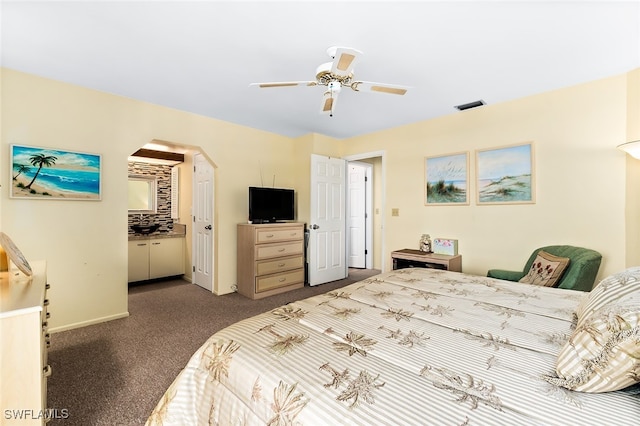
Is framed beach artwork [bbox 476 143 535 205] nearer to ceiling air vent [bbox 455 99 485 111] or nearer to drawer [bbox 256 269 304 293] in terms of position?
ceiling air vent [bbox 455 99 485 111]

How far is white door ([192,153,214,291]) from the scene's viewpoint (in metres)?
4.20

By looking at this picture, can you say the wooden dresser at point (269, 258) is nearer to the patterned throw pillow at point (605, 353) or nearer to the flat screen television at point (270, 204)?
the flat screen television at point (270, 204)

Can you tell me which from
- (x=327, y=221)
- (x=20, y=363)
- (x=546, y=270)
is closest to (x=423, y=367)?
(x=20, y=363)

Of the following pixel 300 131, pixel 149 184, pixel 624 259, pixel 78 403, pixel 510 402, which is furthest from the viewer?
pixel 149 184

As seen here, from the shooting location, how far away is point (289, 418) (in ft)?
2.58

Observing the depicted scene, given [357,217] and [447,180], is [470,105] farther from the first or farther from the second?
[357,217]

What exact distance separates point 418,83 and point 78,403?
3.67m

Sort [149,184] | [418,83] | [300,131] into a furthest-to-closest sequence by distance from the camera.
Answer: [149,184] < [300,131] < [418,83]

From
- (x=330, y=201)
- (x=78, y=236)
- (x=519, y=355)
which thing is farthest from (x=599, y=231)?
(x=78, y=236)

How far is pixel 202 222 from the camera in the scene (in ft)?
14.4

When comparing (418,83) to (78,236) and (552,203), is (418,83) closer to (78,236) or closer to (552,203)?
(552,203)

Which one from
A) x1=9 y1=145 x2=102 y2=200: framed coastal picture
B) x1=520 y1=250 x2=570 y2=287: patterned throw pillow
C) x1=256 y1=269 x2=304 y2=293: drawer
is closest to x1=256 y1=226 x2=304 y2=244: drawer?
x1=256 y1=269 x2=304 y2=293: drawer

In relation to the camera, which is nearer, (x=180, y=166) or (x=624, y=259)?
(x=624, y=259)

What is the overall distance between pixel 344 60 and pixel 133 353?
2846mm
